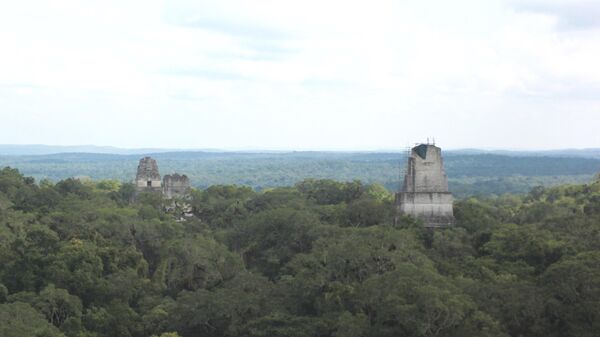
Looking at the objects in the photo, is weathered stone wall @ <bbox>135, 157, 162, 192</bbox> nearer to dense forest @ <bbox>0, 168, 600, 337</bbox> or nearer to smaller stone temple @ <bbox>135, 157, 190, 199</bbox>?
smaller stone temple @ <bbox>135, 157, 190, 199</bbox>

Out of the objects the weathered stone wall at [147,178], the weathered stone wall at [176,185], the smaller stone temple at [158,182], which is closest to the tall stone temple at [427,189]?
the smaller stone temple at [158,182]

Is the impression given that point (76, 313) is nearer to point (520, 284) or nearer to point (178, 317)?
point (178, 317)

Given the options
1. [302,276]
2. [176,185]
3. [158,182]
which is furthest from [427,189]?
[158,182]

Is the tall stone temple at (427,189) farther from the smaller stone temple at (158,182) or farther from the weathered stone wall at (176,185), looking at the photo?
the weathered stone wall at (176,185)

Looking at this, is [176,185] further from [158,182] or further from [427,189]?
[427,189]

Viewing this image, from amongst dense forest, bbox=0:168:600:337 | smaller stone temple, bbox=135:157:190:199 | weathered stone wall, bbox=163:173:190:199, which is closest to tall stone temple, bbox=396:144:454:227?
dense forest, bbox=0:168:600:337
